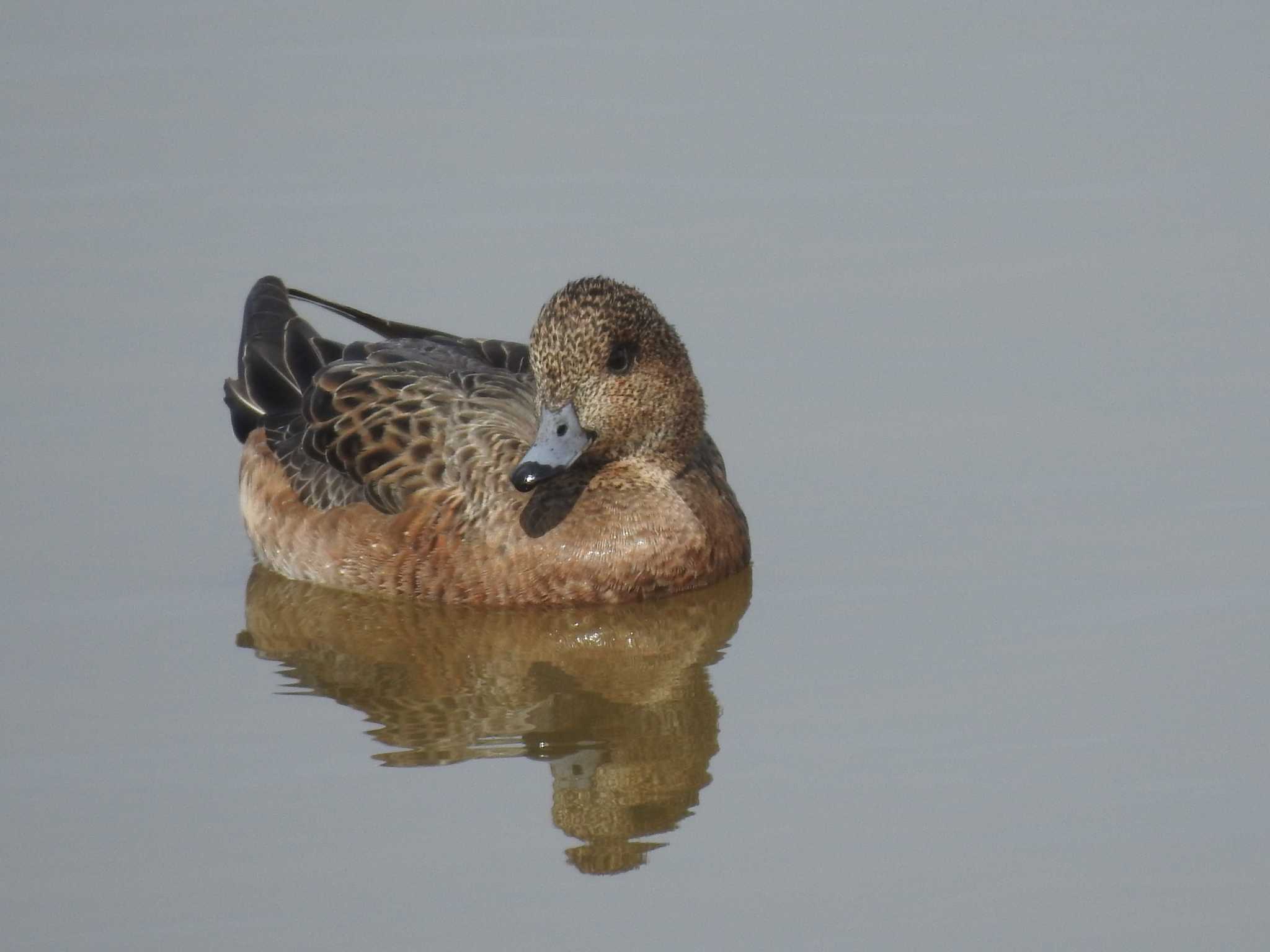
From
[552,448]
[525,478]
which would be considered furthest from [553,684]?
[552,448]

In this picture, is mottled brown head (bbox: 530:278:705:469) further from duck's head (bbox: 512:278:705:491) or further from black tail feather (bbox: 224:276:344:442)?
black tail feather (bbox: 224:276:344:442)

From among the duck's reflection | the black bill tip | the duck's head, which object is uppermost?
the duck's head

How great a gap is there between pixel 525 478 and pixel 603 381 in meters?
0.63

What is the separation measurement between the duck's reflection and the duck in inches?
5.3

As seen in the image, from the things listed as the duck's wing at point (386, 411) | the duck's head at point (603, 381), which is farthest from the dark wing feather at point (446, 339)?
the duck's head at point (603, 381)

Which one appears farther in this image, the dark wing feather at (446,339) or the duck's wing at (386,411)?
the dark wing feather at (446,339)

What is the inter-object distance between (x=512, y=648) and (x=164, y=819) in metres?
2.06

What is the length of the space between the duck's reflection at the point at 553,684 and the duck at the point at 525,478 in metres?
0.13

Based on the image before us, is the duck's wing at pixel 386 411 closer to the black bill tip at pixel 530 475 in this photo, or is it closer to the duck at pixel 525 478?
the duck at pixel 525 478

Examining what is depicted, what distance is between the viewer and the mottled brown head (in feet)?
31.4

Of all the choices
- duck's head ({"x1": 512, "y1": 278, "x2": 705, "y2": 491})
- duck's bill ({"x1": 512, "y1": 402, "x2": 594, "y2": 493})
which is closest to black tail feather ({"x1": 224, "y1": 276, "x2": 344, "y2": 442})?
duck's head ({"x1": 512, "y1": 278, "x2": 705, "y2": 491})

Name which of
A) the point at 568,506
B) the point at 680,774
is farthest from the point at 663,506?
the point at 680,774

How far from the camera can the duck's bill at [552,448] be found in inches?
368

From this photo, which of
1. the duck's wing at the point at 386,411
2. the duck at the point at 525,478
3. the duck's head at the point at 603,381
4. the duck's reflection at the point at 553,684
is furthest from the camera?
the duck's wing at the point at 386,411
